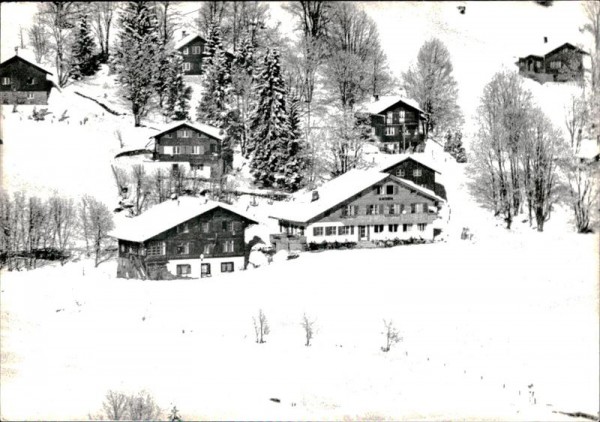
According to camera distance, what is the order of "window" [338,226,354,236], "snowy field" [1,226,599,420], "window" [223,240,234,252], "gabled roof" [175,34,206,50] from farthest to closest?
"gabled roof" [175,34,206,50], "window" [338,226,354,236], "window" [223,240,234,252], "snowy field" [1,226,599,420]

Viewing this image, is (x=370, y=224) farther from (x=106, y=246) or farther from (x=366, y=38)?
(x=366, y=38)

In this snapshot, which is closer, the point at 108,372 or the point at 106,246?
the point at 108,372

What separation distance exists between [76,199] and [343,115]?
26.4m

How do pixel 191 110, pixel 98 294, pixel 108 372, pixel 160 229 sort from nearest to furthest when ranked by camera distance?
pixel 108 372 → pixel 98 294 → pixel 160 229 → pixel 191 110

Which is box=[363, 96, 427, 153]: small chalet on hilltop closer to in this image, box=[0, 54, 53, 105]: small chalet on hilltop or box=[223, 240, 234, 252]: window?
box=[223, 240, 234, 252]: window

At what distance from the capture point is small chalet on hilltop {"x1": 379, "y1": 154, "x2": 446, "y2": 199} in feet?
245

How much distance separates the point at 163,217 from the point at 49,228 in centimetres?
785

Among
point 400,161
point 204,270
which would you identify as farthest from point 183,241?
point 400,161

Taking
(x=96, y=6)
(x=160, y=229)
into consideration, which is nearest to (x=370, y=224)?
(x=160, y=229)

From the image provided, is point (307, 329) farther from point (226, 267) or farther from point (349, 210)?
point (349, 210)

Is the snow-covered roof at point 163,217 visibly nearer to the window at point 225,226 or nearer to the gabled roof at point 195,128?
the window at point 225,226

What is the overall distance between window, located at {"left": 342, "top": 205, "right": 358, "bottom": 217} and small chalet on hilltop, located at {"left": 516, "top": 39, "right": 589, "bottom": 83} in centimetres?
4788

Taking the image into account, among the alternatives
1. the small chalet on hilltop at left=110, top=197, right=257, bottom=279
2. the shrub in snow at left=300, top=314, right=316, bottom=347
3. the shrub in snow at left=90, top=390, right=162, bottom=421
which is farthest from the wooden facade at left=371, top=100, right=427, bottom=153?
the shrub in snow at left=90, top=390, right=162, bottom=421

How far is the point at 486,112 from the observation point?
81250 mm
